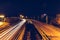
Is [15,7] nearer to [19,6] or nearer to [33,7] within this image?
[19,6]

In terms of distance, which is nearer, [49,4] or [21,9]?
[49,4]

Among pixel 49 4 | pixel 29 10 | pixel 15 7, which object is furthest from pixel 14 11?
pixel 49 4

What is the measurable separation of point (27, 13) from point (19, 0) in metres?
17.2

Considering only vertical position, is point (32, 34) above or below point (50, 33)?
below

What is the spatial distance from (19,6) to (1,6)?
25408mm

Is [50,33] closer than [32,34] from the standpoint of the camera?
Yes

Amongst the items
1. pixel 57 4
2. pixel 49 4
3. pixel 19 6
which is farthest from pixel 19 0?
pixel 57 4

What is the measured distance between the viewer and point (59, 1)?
119125 mm

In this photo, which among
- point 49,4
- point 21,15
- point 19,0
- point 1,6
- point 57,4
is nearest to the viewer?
point 57,4

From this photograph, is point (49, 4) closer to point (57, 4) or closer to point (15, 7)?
point (57, 4)

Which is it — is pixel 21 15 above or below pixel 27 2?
below

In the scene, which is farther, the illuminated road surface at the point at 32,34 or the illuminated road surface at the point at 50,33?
the illuminated road surface at the point at 32,34

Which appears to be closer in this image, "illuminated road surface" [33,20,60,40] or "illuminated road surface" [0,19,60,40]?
"illuminated road surface" [33,20,60,40]

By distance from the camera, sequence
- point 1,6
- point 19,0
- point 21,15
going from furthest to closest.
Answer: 1. point 19,0
2. point 21,15
3. point 1,6
